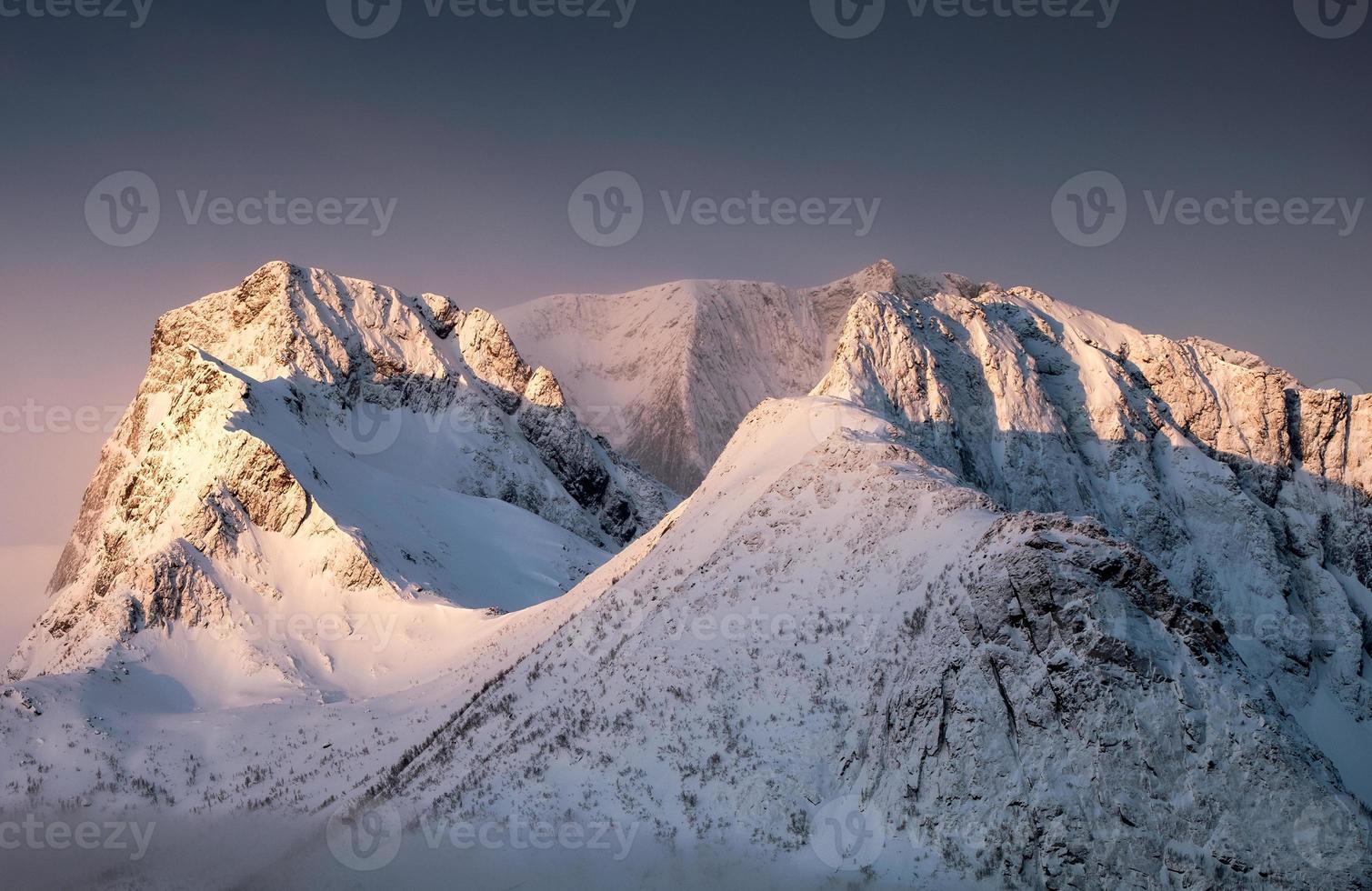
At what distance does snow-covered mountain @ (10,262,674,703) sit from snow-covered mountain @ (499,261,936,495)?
50.9 feet

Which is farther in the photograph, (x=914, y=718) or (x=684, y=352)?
(x=684, y=352)

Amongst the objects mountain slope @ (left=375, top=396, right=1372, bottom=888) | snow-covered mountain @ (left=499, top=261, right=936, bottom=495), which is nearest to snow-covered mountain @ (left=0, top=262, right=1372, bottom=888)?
mountain slope @ (left=375, top=396, right=1372, bottom=888)

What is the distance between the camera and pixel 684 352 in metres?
124

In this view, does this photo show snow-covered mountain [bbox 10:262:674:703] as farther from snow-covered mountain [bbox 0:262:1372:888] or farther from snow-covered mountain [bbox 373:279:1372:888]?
snow-covered mountain [bbox 373:279:1372:888]

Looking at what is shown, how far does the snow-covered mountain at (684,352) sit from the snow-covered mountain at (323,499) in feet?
50.9

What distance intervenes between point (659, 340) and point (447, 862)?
110 meters

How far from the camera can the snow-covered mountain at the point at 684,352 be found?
121m

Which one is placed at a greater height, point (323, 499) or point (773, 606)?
point (773, 606)

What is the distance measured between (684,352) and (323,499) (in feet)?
211

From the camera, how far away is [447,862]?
74.1 feet

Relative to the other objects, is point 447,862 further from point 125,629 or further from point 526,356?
point 526,356

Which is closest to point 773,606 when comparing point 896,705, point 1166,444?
point 896,705

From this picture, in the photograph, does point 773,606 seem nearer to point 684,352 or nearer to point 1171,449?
point 1171,449

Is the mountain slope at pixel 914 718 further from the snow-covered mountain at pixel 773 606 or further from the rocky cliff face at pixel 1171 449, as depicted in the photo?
the rocky cliff face at pixel 1171 449
